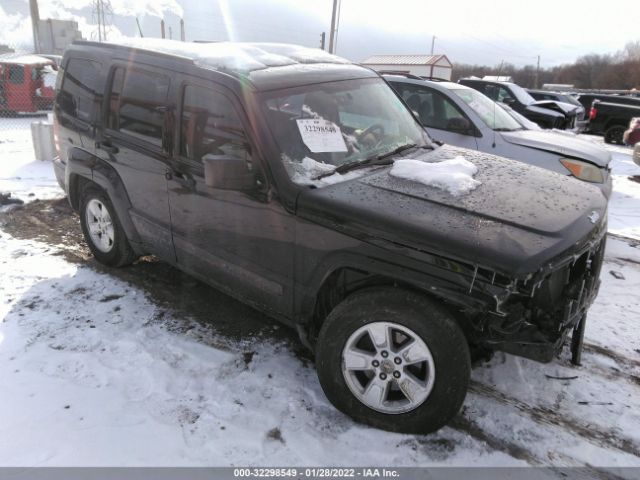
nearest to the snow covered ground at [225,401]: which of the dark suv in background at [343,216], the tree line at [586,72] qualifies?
the dark suv in background at [343,216]

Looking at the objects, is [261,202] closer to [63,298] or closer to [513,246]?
[513,246]

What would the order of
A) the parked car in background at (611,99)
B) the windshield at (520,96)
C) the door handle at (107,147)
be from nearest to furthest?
the door handle at (107,147)
the windshield at (520,96)
the parked car in background at (611,99)

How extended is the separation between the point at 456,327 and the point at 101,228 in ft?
11.2

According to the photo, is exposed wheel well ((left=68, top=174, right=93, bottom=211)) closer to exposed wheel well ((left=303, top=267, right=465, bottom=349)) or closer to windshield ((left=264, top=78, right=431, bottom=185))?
windshield ((left=264, top=78, right=431, bottom=185))

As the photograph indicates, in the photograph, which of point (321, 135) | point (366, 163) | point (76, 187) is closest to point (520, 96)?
point (366, 163)

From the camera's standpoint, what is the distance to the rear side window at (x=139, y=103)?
137 inches

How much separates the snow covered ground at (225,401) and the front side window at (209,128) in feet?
4.39

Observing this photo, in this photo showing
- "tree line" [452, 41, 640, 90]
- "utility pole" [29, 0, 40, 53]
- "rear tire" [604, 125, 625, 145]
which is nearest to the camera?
"rear tire" [604, 125, 625, 145]

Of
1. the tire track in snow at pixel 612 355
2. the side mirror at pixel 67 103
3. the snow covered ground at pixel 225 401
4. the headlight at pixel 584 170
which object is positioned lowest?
the snow covered ground at pixel 225 401

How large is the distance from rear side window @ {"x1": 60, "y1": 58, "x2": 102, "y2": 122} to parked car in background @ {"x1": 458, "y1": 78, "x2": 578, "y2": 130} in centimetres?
930

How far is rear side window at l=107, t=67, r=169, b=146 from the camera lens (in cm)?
348

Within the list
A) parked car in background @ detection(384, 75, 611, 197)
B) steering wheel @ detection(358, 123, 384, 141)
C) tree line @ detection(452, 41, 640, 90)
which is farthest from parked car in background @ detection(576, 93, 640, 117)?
tree line @ detection(452, 41, 640, 90)

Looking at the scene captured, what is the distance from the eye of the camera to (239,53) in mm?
3498

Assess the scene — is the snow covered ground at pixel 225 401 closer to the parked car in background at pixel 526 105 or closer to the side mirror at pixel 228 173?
the side mirror at pixel 228 173
